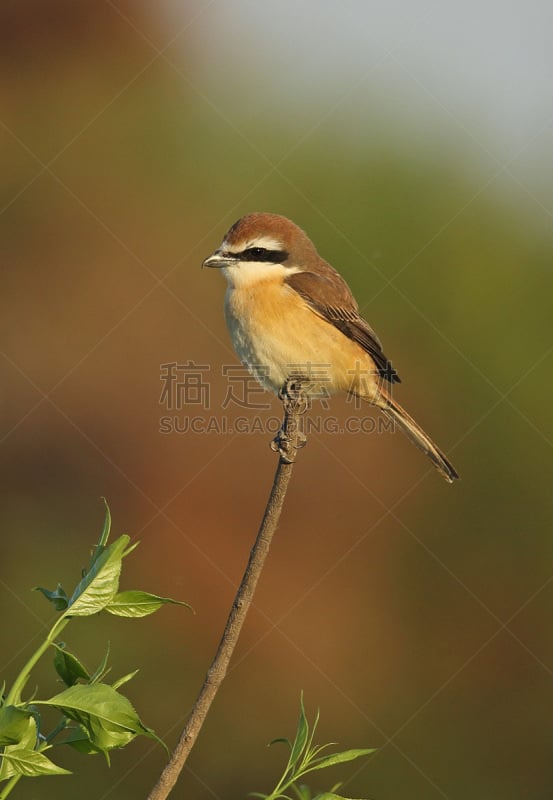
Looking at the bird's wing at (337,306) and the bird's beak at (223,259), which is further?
the bird's wing at (337,306)

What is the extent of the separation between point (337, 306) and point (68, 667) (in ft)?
12.4

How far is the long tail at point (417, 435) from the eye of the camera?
16.9 ft

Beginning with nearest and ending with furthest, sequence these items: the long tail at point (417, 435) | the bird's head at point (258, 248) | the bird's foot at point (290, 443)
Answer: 1. the bird's foot at point (290, 443)
2. the bird's head at point (258, 248)
3. the long tail at point (417, 435)

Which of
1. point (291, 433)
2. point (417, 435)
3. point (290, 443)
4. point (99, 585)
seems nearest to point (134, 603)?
point (99, 585)

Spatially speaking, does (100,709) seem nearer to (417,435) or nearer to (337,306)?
(337,306)

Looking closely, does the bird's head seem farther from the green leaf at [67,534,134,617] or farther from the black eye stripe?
the green leaf at [67,534,134,617]

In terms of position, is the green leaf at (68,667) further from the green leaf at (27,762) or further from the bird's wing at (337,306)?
the bird's wing at (337,306)

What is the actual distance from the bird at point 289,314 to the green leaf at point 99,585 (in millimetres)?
3345

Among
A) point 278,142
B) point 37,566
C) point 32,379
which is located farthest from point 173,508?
point 278,142

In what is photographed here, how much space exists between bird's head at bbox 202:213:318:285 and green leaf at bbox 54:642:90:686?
3385 millimetres

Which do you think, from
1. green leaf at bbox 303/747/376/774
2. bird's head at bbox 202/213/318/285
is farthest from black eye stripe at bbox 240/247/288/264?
green leaf at bbox 303/747/376/774

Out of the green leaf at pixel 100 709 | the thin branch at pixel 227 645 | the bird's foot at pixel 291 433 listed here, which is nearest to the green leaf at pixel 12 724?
the green leaf at pixel 100 709

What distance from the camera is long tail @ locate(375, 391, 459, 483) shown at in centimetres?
515

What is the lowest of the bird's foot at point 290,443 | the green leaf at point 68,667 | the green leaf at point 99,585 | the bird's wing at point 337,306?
the green leaf at point 68,667
